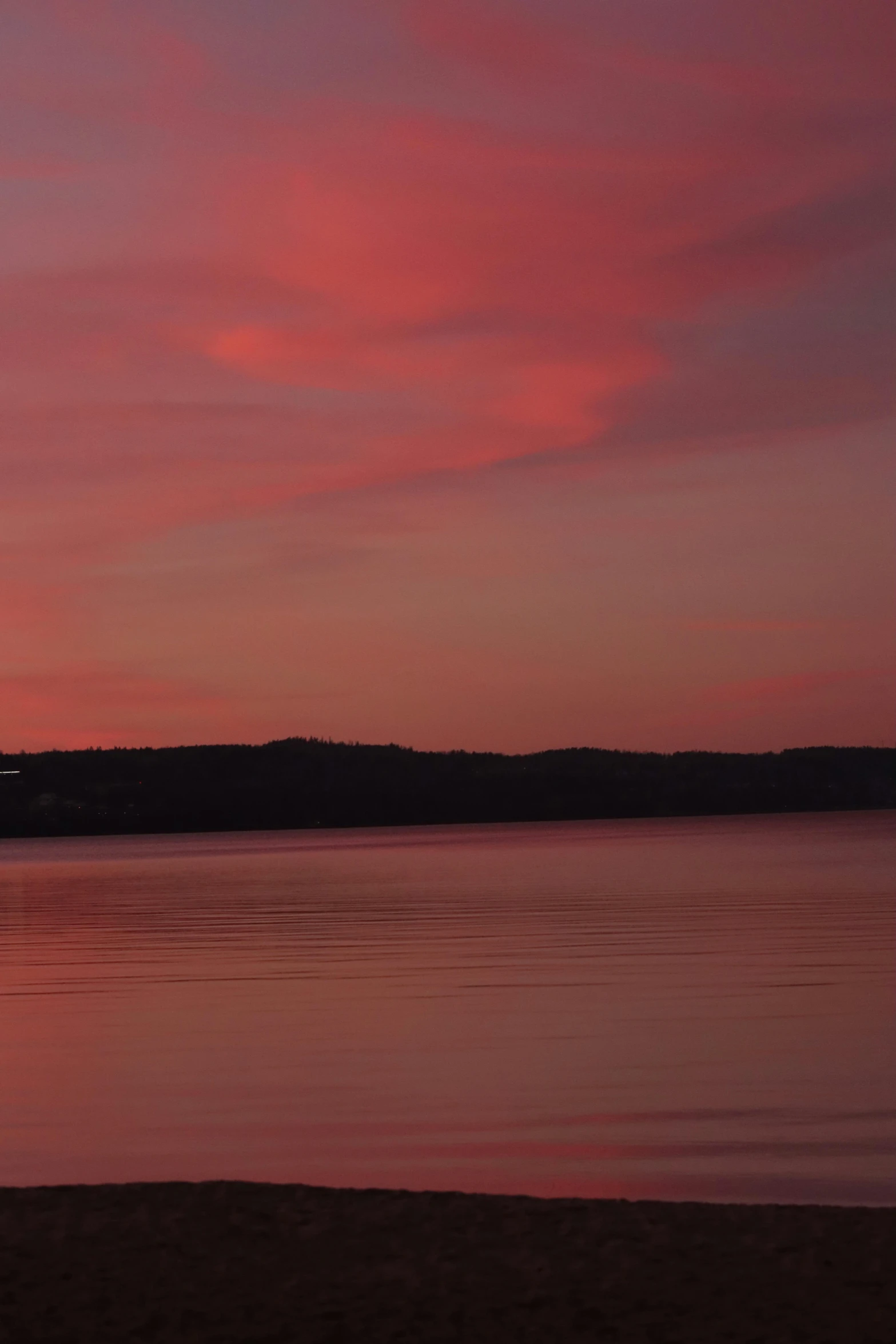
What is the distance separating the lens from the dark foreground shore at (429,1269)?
8.99 metres

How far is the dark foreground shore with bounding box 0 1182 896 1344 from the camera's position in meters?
8.99

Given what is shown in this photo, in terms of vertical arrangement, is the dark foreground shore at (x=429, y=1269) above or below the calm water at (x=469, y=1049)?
above

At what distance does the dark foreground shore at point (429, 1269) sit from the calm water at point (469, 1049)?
12.0 ft

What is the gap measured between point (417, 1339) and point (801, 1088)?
13180 millimetres

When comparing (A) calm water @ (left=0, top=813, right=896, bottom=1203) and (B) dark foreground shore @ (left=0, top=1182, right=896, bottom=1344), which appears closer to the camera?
(B) dark foreground shore @ (left=0, top=1182, right=896, bottom=1344)

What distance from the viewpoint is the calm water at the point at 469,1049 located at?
1689 centimetres

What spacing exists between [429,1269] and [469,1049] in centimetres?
1479

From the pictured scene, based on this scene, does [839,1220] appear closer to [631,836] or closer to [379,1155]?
[379,1155]

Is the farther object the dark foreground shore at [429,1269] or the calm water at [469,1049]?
the calm water at [469,1049]

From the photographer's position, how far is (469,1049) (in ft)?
81.4

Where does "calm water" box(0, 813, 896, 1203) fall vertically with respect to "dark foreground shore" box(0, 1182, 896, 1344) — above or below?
below

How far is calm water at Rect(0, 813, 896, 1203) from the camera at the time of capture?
1689 cm

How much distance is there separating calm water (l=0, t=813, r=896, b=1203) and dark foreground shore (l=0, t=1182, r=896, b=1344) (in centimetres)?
365

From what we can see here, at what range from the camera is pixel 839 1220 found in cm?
1148
